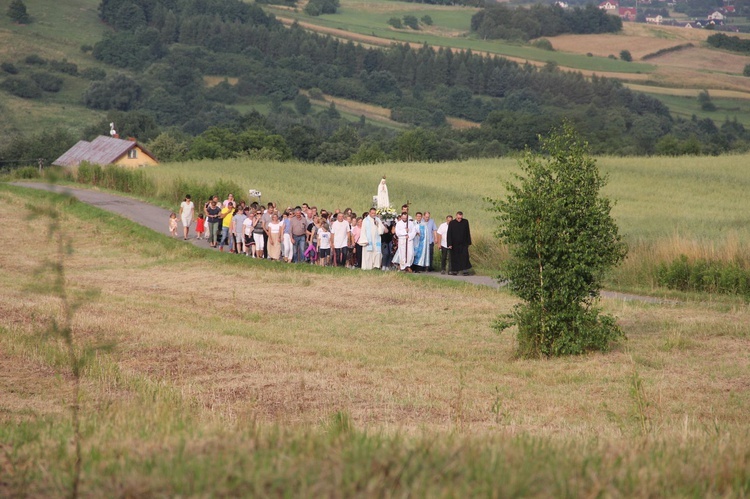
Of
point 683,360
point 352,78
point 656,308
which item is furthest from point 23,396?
point 352,78

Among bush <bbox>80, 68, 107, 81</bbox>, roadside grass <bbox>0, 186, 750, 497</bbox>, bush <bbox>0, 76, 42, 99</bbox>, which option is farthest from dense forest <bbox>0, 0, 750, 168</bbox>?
roadside grass <bbox>0, 186, 750, 497</bbox>

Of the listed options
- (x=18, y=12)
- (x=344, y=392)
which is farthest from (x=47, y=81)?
(x=344, y=392)

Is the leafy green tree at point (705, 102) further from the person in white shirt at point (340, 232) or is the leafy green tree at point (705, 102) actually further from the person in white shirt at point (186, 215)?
the person in white shirt at point (340, 232)

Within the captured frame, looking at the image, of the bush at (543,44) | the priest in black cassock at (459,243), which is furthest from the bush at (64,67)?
the priest in black cassock at (459,243)

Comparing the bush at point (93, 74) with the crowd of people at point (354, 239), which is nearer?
the crowd of people at point (354, 239)

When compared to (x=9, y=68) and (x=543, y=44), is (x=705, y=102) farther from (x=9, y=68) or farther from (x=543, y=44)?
(x=9, y=68)

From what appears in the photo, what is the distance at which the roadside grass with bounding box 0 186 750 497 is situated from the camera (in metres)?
5.32

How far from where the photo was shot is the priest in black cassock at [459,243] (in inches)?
1103

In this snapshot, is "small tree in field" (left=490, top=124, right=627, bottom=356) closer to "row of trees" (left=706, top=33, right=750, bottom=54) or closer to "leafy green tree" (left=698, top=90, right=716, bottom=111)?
"leafy green tree" (left=698, top=90, right=716, bottom=111)

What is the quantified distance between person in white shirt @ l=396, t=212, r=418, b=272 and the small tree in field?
40.3 feet

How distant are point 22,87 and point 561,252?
13569 centimetres

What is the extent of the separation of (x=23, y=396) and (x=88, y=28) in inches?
7301

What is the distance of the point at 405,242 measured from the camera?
29.2m

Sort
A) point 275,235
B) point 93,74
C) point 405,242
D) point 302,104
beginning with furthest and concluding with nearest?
point 93,74
point 302,104
point 275,235
point 405,242
